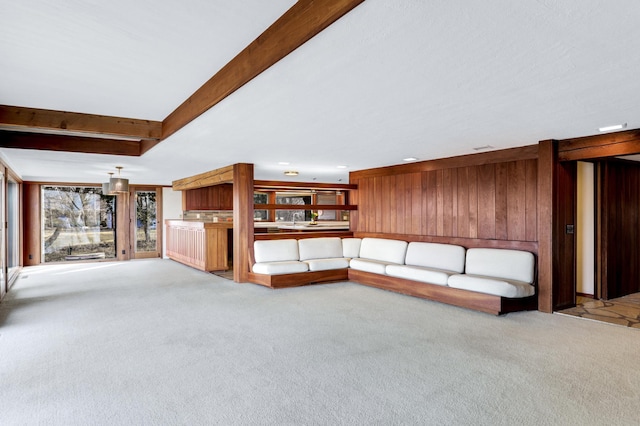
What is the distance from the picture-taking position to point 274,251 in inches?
257

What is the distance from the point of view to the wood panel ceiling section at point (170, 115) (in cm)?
188

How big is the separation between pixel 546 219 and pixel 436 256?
65.7 inches

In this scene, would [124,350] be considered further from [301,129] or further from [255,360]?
[301,129]

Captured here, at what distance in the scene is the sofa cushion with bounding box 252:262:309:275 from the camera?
6.05m

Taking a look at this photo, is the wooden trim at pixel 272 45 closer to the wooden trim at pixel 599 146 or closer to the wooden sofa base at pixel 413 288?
the wooden sofa base at pixel 413 288

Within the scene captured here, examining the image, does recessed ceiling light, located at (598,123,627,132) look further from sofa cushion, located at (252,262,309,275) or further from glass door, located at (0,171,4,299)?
glass door, located at (0,171,4,299)

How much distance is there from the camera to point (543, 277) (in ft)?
15.4

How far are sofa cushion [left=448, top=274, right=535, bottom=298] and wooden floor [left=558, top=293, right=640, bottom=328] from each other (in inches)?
23.4

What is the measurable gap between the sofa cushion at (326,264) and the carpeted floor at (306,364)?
1270 mm

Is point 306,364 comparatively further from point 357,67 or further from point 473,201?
point 473,201

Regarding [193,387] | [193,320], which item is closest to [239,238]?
[193,320]

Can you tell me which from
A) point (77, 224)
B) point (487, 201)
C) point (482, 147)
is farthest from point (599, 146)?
point (77, 224)

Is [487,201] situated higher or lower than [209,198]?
lower

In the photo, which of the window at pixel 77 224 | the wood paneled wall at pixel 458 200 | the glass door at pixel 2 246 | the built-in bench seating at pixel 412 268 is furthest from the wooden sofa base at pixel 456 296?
the window at pixel 77 224
